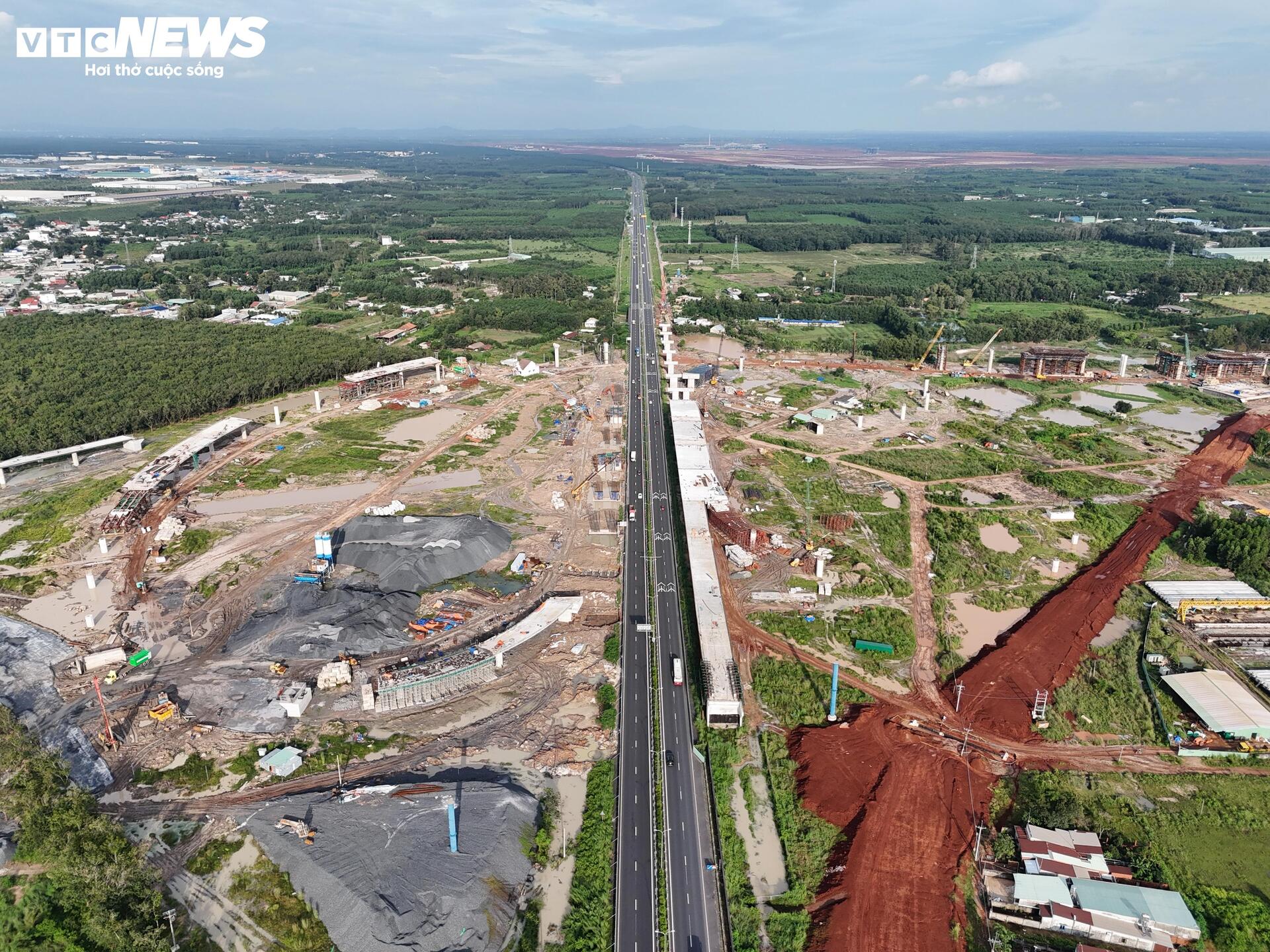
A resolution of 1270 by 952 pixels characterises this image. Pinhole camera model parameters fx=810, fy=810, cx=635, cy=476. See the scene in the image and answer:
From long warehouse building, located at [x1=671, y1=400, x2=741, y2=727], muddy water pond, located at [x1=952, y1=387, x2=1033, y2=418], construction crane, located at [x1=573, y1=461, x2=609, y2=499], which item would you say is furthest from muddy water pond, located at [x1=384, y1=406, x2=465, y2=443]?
muddy water pond, located at [x1=952, y1=387, x2=1033, y2=418]

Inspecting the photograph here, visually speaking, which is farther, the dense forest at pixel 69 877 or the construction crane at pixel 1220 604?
the construction crane at pixel 1220 604

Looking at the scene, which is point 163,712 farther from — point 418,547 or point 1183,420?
point 1183,420

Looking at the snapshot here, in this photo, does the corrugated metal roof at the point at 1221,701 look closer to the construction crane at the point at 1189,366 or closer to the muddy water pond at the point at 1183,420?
the muddy water pond at the point at 1183,420

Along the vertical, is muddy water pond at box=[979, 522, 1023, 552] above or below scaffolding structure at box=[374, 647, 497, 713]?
above

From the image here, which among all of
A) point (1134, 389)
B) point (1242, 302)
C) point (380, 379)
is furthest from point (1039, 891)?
point (1242, 302)

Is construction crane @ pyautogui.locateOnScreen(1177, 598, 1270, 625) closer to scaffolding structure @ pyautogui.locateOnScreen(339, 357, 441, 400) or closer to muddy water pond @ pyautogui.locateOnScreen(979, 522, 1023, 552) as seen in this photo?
muddy water pond @ pyautogui.locateOnScreen(979, 522, 1023, 552)

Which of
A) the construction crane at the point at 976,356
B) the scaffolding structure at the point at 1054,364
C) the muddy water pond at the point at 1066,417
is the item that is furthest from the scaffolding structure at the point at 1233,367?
the construction crane at the point at 976,356
